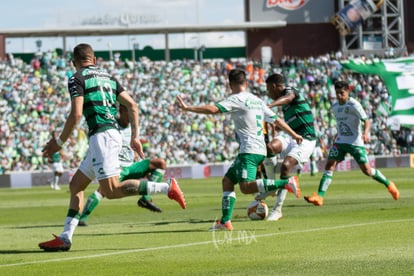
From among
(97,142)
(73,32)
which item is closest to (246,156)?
(97,142)

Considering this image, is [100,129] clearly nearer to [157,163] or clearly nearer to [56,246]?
[157,163]

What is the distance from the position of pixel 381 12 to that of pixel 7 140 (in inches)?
1198

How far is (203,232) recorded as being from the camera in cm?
1486

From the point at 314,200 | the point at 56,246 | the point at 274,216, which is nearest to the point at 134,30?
the point at 314,200

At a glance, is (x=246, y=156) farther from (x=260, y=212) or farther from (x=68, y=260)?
(x=68, y=260)

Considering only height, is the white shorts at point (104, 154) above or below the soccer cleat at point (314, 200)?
above

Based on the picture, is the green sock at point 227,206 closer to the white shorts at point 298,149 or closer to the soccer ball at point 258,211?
the soccer ball at point 258,211

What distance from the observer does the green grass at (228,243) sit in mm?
10352

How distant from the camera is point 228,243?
12875mm

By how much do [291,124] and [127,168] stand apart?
21.0 feet

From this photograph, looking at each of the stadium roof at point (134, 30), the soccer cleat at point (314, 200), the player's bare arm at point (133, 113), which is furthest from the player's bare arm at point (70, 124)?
the stadium roof at point (134, 30)

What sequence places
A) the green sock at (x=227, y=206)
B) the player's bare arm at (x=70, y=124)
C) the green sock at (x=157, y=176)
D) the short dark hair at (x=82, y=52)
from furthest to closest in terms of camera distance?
the green sock at (x=157, y=176), the green sock at (x=227, y=206), the short dark hair at (x=82, y=52), the player's bare arm at (x=70, y=124)

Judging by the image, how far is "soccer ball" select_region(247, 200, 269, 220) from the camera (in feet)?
56.0

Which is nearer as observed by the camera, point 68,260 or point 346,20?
point 68,260
